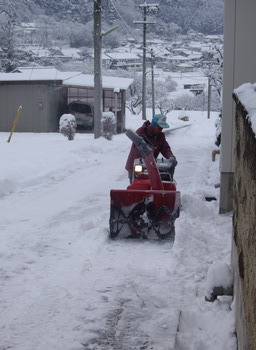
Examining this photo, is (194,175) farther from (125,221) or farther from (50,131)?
(50,131)

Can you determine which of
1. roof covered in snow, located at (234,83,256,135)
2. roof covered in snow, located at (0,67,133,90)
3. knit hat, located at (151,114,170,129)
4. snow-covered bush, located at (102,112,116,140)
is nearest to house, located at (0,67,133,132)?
roof covered in snow, located at (0,67,133,90)

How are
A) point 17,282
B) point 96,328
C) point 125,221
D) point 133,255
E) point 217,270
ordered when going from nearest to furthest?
1. point 96,328
2. point 217,270
3. point 17,282
4. point 133,255
5. point 125,221

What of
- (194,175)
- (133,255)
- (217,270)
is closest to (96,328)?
(217,270)

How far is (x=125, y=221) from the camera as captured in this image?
834 cm

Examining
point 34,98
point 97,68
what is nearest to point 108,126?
point 97,68

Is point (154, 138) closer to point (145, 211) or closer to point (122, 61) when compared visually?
point (145, 211)

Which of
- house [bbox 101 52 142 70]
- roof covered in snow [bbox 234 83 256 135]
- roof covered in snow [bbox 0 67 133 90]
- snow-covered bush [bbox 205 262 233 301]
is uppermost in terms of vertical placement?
house [bbox 101 52 142 70]

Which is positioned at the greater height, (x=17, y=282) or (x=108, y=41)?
(x=108, y=41)

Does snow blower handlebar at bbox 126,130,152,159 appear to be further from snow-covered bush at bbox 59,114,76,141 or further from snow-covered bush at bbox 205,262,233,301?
snow-covered bush at bbox 59,114,76,141

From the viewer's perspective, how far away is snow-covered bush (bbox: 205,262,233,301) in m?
5.73

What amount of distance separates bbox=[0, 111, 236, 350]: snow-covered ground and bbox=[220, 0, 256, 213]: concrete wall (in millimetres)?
937

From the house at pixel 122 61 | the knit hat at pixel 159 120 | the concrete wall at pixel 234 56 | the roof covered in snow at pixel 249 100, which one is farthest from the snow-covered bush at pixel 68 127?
the house at pixel 122 61

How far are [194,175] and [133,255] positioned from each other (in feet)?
26.1

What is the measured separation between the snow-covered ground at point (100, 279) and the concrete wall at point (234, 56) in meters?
0.94
